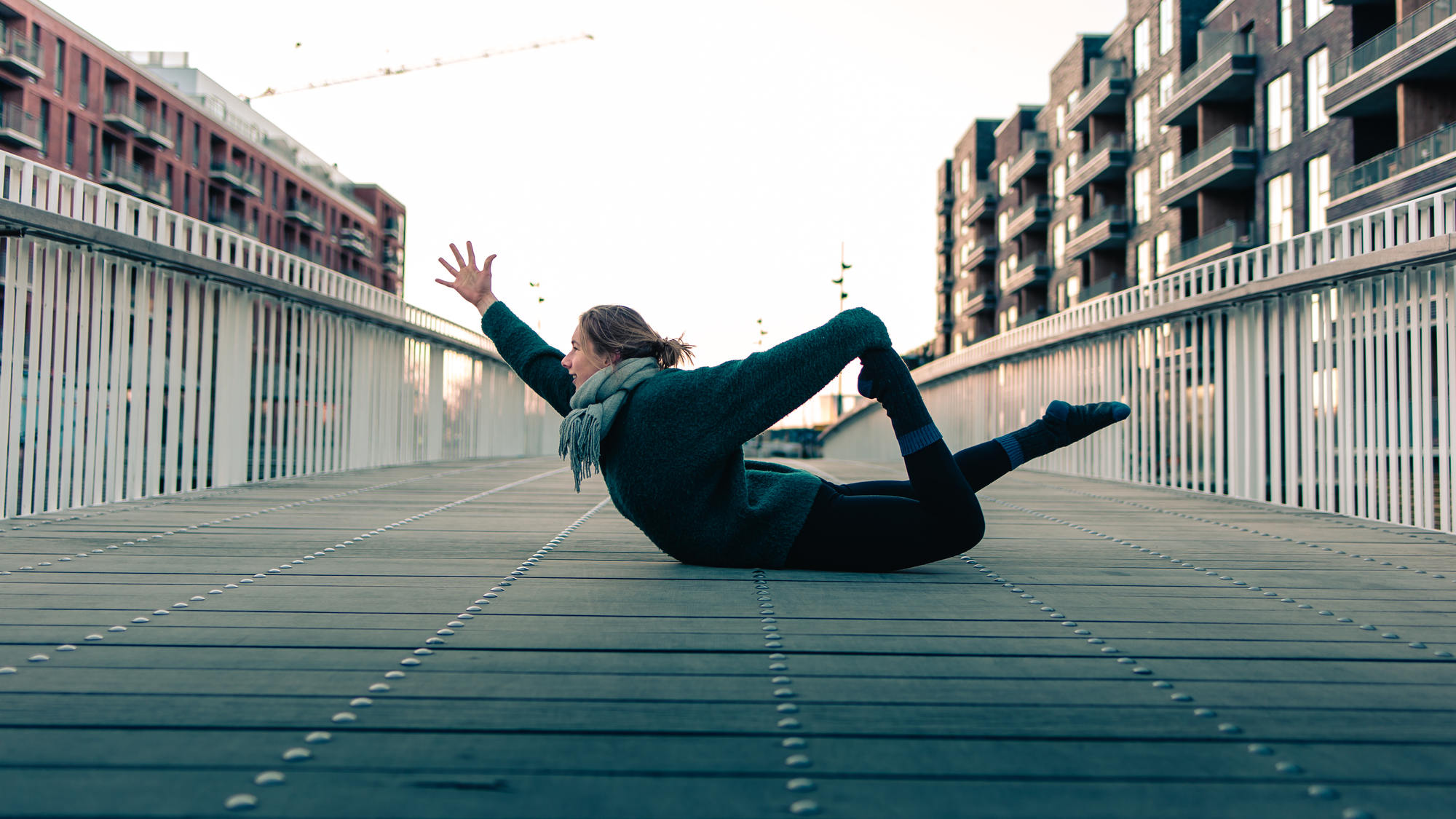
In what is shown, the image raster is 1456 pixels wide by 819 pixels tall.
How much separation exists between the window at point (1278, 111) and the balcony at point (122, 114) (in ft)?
145

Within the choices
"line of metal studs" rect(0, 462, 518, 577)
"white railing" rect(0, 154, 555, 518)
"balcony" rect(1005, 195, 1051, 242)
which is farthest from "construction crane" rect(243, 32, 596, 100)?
"line of metal studs" rect(0, 462, 518, 577)

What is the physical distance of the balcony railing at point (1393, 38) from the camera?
70.4ft

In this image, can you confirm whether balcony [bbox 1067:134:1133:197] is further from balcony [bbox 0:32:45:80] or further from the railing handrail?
balcony [bbox 0:32:45:80]

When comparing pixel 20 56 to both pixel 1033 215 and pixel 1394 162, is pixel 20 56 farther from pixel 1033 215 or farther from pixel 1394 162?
pixel 1394 162

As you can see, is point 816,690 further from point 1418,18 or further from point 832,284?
point 832,284

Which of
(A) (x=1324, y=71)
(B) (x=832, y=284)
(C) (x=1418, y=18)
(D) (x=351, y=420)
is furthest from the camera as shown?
(B) (x=832, y=284)

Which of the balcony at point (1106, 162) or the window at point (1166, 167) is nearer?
the window at point (1166, 167)

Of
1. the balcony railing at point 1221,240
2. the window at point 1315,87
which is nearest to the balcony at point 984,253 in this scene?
the balcony railing at point 1221,240

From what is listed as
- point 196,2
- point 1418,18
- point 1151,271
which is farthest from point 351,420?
point 196,2

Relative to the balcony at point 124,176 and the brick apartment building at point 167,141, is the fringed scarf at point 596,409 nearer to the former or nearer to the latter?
the brick apartment building at point 167,141

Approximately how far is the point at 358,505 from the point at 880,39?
44.4 ft

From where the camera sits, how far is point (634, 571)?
13.1 feet

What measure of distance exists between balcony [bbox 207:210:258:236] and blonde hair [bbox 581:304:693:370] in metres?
52.6

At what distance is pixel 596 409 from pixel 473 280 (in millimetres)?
1057
